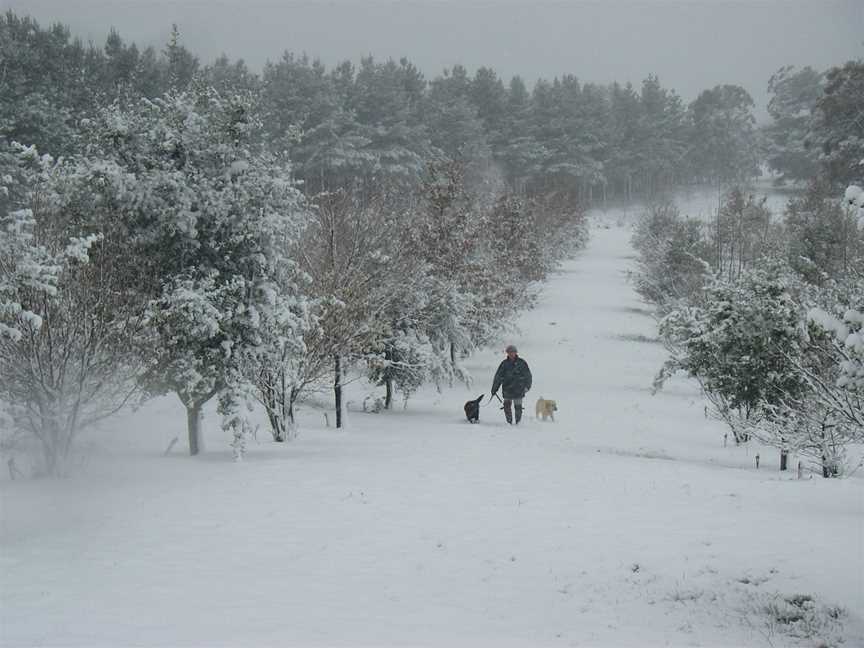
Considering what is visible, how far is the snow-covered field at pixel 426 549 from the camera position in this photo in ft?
22.8

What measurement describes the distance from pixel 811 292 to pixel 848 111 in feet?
105

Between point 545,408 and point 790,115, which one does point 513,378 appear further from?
point 790,115

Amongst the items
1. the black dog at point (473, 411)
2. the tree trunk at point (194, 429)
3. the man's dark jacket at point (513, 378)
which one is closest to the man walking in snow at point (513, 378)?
the man's dark jacket at point (513, 378)

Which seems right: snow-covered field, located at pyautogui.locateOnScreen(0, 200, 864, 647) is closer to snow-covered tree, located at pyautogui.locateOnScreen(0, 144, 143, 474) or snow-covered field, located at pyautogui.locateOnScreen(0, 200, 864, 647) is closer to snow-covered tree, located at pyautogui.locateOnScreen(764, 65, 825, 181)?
snow-covered tree, located at pyautogui.locateOnScreen(0, 144, 143, 474)

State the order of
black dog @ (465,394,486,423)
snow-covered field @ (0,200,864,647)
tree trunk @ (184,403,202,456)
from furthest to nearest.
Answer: black dog @ (465,394,486,423) < tree trunk @ (184,403,202,456) < snow-covered field @ (0,200,864,647)

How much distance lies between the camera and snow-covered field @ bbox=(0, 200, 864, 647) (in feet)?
22.8

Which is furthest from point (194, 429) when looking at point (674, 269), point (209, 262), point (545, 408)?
point (674, 269)

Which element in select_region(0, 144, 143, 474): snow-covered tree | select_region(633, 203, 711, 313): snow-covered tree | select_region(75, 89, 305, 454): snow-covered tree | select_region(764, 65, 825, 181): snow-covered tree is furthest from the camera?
select_region(764, 65, 825, 181): snow-covered tree

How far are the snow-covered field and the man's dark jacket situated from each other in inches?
126

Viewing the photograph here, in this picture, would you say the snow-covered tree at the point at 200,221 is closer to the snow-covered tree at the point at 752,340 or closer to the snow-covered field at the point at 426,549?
the snow-covered field at the point at 426,549

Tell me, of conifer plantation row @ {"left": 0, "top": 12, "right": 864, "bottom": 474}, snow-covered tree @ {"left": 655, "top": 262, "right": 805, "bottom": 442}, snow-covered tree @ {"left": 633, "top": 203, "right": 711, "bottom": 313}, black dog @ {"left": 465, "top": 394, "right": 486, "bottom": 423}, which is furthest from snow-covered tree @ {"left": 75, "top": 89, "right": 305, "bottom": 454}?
snow-covered tree @ {"left": 633, "top": 203, "right": 711, "bottom": 313}

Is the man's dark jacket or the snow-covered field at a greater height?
the man's dark jacket

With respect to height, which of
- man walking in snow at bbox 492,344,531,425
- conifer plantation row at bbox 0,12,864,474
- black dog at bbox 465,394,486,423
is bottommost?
black dog at bbox 465,394,486,423

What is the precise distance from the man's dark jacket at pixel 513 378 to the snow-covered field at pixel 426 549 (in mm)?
3189
